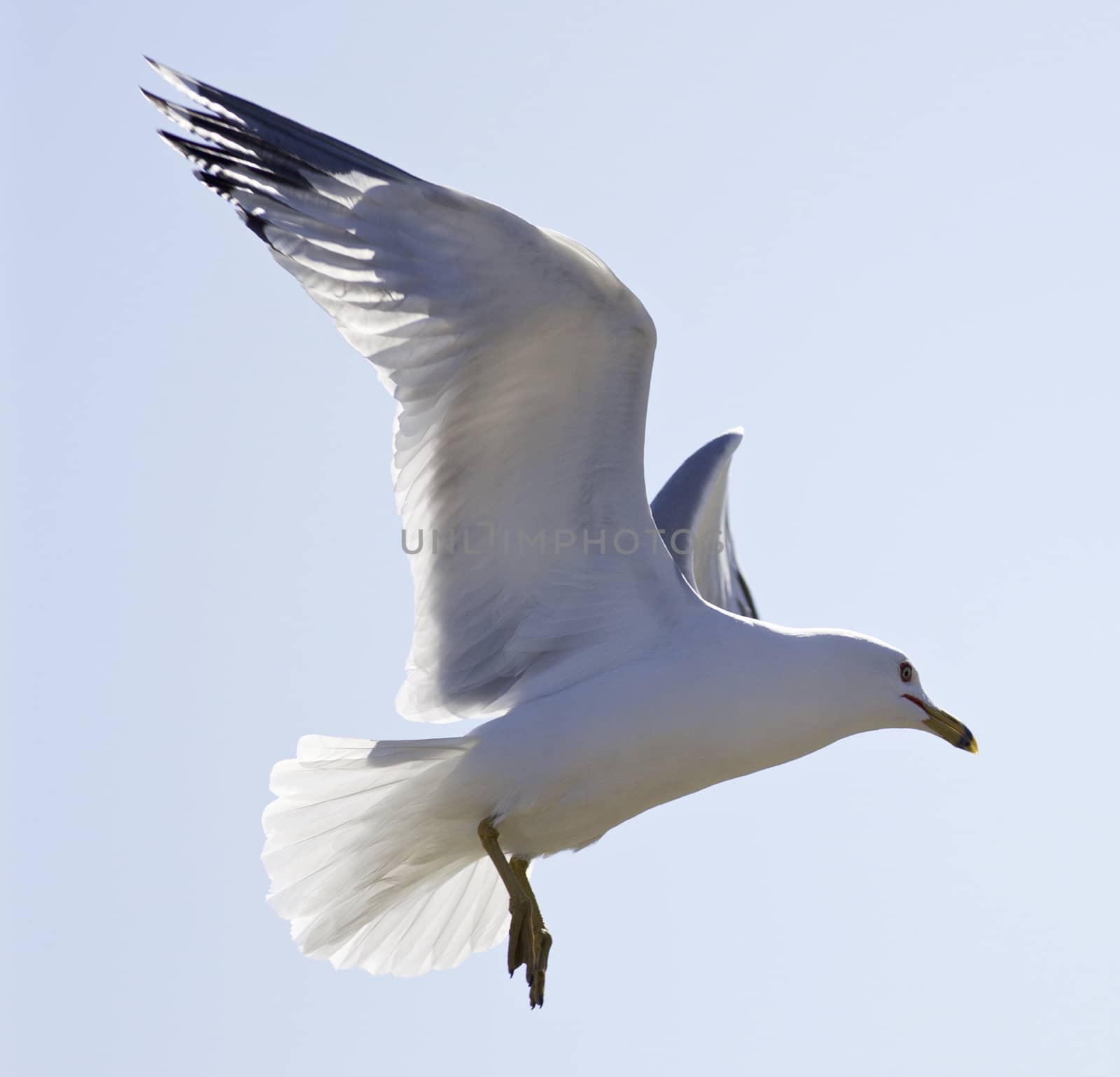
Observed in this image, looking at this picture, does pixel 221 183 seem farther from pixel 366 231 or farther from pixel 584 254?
pixel 584 254

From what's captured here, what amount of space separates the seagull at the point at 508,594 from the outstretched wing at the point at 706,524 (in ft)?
4.82

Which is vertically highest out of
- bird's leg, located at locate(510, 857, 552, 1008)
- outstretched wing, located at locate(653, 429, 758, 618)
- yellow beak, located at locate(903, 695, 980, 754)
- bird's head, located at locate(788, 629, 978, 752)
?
outstretched wing, located at locate(653, 429, 758, 618)

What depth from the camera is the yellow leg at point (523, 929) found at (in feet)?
22.5

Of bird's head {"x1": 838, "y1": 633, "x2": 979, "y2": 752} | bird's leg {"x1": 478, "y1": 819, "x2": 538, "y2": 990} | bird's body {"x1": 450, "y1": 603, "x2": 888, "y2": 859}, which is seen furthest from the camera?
bird's head {"x1": 838, "y1": 633, "x2": 979, "y2": 752}

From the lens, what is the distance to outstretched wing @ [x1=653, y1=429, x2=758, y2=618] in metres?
8.52

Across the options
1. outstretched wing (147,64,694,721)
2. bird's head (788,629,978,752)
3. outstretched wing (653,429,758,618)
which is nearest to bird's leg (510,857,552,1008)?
outstretched wing (147,64,694,721)

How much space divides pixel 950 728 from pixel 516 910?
1676 millimetres

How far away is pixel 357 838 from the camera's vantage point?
700 cm

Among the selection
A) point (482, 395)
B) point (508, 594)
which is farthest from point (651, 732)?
point (482, 395)

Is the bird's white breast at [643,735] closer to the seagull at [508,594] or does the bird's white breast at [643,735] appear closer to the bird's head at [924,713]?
the seagull at [508,594]

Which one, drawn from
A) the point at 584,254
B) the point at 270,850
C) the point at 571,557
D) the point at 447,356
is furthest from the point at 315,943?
the point at 584,254

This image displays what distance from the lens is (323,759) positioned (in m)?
6.82

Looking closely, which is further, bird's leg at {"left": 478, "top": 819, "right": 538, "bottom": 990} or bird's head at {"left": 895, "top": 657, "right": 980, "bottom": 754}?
bird's head at {"left": 895, "top": 657, "right": 980, "bottom": 754}

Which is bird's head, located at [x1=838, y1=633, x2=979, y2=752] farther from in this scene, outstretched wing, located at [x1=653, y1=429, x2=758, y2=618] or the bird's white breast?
outstretched wing, located at [x1=653, y1=429, x2=758, y2=618]
